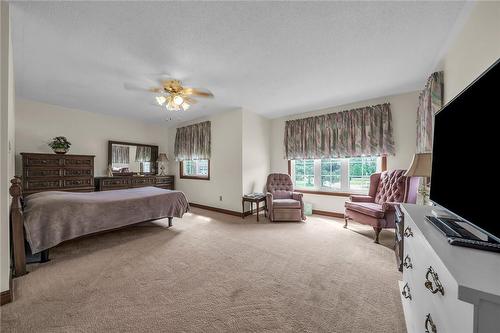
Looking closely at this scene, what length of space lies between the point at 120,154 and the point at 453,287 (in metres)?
6.19

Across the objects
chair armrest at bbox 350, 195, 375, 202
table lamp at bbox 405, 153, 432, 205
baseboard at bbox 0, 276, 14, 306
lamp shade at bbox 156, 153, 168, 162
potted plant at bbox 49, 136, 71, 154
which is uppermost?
potted plant at bbox 49, 136, 71, 154

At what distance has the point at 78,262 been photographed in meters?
2.27

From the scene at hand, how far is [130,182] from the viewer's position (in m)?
5.00

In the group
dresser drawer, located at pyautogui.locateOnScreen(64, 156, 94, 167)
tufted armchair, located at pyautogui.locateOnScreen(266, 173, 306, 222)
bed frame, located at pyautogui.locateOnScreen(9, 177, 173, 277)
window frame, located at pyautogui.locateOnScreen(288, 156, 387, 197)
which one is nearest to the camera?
bed frame, located at pyautogui.locateOnScreen(9, 177, 173, 277)

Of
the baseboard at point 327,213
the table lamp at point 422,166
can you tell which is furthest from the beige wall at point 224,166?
the table lamp at point 422,166

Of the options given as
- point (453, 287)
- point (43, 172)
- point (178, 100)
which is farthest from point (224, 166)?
point (453, 287)

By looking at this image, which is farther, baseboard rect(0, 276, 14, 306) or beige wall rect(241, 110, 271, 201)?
beige wall rect(241, 110, 271, 201)

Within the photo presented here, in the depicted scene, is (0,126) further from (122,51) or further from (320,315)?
(320,315)

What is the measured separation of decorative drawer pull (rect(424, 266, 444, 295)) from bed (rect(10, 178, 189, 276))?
3318mm

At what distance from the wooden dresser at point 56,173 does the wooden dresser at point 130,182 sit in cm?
30

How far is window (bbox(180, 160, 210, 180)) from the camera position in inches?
208

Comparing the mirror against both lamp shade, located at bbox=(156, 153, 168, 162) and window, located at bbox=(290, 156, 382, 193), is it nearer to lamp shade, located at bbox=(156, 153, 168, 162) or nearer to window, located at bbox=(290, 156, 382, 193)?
lamp shade, located at bbox=(156, 153, 168, 162)

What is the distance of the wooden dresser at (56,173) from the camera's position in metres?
3.53

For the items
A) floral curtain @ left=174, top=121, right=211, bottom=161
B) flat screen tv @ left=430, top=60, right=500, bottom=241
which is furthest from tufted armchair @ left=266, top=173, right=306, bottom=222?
flat screen tv @ left=430, top=60, right=500, bottom=241
